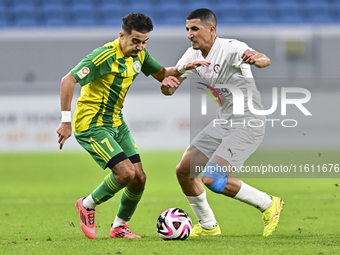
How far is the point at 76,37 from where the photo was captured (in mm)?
12281

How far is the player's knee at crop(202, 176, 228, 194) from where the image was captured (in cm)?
457

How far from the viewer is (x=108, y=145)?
15.4 ft

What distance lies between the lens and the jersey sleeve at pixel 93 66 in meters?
4.60

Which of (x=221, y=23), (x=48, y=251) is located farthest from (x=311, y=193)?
(x=221, y=23)

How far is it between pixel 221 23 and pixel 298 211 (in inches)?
365

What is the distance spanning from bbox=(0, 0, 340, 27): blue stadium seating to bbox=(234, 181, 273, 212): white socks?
35.0 ft

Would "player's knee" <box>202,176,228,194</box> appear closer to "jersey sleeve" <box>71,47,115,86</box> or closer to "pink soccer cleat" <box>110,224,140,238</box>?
"pink soccer cleat" <box>110,224,140,238</box>

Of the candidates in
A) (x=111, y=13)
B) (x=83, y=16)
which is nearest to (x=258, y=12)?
(x=111, y=13)

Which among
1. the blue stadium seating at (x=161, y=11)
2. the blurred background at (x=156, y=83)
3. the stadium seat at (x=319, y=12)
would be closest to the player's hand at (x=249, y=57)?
the blurred background at (x=156, y=83)

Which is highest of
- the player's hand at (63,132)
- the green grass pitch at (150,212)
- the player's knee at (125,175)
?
the player's hand at (63,132)

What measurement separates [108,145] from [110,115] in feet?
1.18

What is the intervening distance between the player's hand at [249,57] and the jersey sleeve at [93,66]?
122 cm

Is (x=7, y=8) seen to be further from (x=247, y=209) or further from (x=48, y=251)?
(x=48, y=251)

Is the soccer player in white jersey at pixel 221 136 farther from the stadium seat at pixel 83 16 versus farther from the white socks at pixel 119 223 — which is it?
the stadium seat at pixel 83 16
